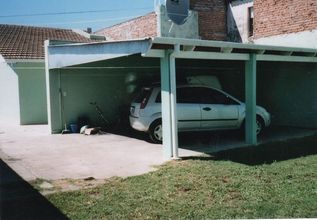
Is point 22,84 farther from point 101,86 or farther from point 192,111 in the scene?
point 192,111

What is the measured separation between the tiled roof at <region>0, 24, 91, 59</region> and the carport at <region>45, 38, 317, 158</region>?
504 centimetres

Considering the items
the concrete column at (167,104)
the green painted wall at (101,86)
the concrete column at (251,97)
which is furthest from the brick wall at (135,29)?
the concrete column at (167,104)

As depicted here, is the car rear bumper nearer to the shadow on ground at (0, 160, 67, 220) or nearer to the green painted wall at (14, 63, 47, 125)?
the shadow on ground at (0, 160, 67, 220)

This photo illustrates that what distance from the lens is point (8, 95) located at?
64.8 feet

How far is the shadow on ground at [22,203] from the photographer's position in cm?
589

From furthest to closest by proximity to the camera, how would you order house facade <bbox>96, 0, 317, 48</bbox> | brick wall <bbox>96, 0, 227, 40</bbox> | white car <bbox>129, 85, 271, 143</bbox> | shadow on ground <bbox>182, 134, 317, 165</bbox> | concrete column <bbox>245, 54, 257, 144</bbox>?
brick wall <bbox>96, 0, 227, 40</bbox> < house facade <bbox>96, 0, 317, 48</bbox> < white car <bbox>129, 85, 271, 143</bbox> < concrete column <bbox>245, 54, 257, 144</bbox> < shadow on ground <bbox>182, 134, 317, 165</bbox>

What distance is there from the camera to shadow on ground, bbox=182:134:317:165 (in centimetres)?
920

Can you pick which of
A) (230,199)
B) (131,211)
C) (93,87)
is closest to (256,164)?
(230,199)

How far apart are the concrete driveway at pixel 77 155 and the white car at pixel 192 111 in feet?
2.34

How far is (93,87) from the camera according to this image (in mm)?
16531

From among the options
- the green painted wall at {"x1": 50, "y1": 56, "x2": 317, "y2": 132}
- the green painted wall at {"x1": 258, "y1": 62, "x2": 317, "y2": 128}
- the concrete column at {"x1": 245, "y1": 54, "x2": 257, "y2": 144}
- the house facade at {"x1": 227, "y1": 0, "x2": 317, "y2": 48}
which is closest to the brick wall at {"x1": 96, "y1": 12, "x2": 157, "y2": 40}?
the green painted wall at {"x1": 50, "y1": 56, "x2": 317, "y2": 132}

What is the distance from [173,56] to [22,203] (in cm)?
454

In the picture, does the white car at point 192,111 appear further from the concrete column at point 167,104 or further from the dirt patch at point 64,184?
the dirt patch at point 64,184

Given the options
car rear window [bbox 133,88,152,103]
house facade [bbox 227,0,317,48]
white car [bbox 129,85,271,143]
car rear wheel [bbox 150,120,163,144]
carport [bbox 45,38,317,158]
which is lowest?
car rear wheel [bbox 150,120,163,144]
